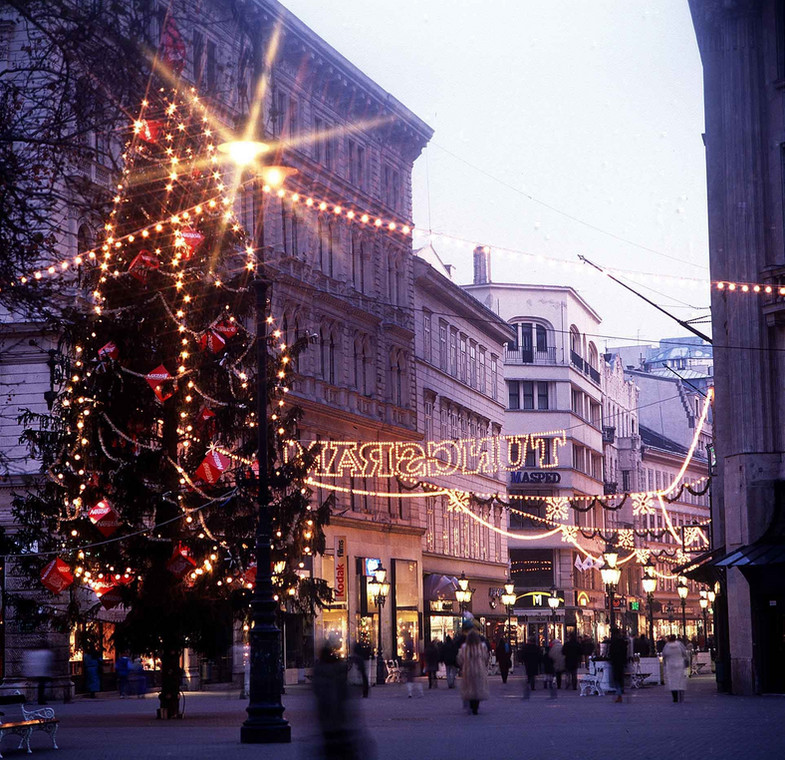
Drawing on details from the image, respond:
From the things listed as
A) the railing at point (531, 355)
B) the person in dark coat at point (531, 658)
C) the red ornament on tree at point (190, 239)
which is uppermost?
the railing at point (531, 355)

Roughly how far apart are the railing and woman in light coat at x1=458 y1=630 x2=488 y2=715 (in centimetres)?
6800

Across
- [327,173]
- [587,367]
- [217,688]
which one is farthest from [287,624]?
[587,367]

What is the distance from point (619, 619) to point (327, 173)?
206 feet

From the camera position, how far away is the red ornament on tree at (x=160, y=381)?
29.3 meters

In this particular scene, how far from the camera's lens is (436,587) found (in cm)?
6788

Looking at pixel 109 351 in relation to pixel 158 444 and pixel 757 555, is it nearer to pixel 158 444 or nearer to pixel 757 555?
pixel 158 444

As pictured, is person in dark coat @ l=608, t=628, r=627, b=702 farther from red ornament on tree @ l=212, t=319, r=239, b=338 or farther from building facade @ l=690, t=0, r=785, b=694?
red ornament on tree @ l=212, t=319, r=239, b=338

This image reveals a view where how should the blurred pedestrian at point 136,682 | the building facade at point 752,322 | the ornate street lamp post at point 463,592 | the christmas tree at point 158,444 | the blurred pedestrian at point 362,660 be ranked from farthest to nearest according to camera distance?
the ornate street lamp post at point 463,592, the blurred pedestrian at point 136,682, the building facade at point 752,322, the christmas tree at point 158,444, the blurred pedestrian at point 362,660

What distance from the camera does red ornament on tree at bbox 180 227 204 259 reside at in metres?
29.0

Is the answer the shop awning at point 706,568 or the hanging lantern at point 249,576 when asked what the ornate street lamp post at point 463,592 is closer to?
the shop awning at point 706,568

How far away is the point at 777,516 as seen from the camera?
3678cm

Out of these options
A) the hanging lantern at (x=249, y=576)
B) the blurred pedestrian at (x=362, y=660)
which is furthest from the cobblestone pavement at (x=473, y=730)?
the hanging lantern at (x=249, y=576)

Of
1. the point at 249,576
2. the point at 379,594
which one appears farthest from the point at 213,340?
the point at 379,594

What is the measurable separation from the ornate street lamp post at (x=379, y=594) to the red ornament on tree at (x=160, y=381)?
22.4 m
